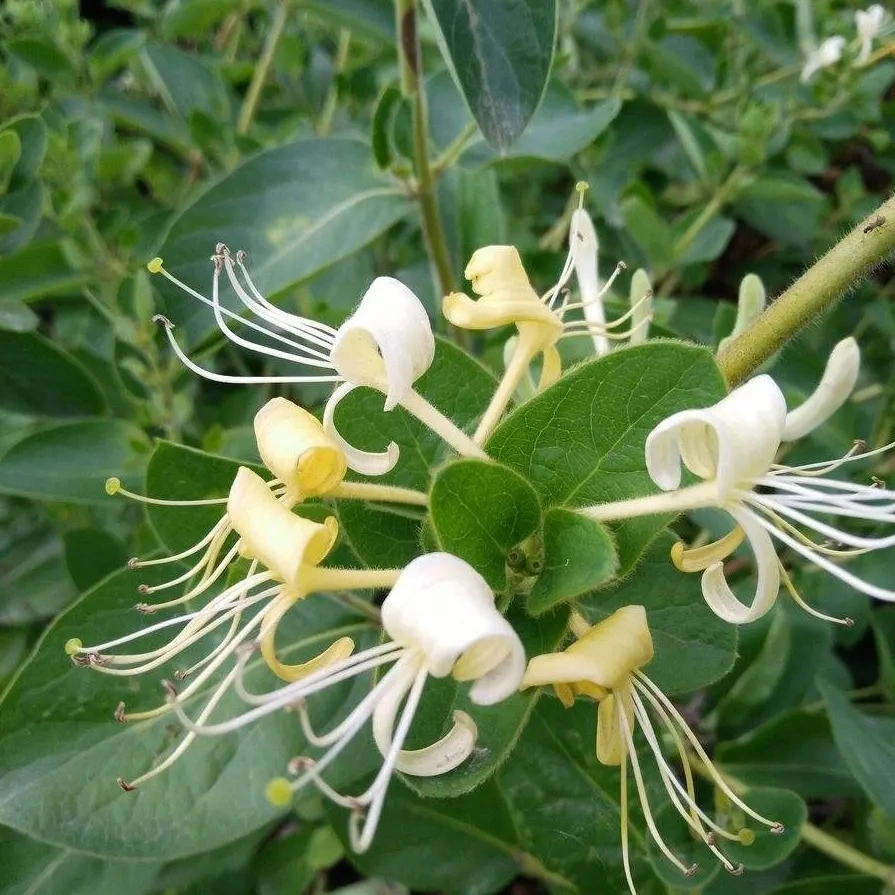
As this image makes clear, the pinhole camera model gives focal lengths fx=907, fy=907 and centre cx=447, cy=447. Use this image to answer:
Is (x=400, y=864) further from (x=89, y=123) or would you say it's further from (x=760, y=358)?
(x=89, y=123)

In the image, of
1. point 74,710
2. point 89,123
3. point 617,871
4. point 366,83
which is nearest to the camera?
point 74,710

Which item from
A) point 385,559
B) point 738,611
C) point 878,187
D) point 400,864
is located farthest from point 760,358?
point 878,187

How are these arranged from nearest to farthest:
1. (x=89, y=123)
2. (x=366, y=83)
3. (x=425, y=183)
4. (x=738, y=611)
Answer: (x=738, y=611)
(x=425, y=183)
(x=89, y=123)
(x=366, y=83)

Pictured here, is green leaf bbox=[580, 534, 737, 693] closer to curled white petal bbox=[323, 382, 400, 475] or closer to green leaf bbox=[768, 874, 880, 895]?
curled white petal bbox=[323, 382, 400, 475]

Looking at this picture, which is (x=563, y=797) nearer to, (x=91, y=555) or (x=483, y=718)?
(x=483, y=718)

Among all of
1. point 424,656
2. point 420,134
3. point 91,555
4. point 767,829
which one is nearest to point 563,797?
point 767,829

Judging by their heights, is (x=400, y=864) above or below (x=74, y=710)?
below
